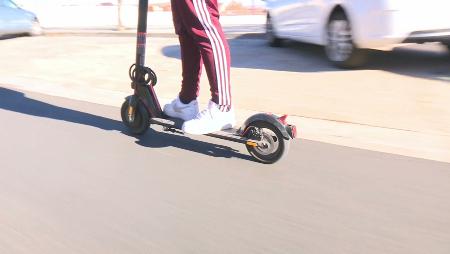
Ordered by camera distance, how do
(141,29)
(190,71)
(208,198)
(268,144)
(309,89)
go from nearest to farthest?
(208,198) < (268,144) < (190,71) < (141,29) < (309,89)

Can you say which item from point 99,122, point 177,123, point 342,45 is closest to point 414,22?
point 342,45

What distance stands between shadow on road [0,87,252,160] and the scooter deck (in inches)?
9.1

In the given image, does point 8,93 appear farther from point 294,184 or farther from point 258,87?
point 294,184

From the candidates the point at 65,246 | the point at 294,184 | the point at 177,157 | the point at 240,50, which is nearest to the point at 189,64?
the point at 177,157

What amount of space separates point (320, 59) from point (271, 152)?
4.57m

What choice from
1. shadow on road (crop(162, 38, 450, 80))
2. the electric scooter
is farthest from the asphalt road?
shadow on road (crop(162, 38, 450, 80))

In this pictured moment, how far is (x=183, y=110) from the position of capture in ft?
14.8

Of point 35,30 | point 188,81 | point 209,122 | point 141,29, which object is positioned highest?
point 141,29

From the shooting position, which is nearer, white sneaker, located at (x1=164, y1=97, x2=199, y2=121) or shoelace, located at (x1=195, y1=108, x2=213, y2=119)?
shoelace, located at (x1=195, y1=108, x2=213, y2=119)

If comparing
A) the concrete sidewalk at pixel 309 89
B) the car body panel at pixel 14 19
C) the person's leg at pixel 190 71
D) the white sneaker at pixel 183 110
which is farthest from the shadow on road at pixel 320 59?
the car body panel at pixel 14 19

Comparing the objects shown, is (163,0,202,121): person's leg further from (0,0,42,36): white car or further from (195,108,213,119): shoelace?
(0,0,42,36): white car

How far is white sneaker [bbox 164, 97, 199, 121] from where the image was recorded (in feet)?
14.7

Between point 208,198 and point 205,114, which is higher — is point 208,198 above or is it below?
below

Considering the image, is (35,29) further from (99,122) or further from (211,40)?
(211,40)
